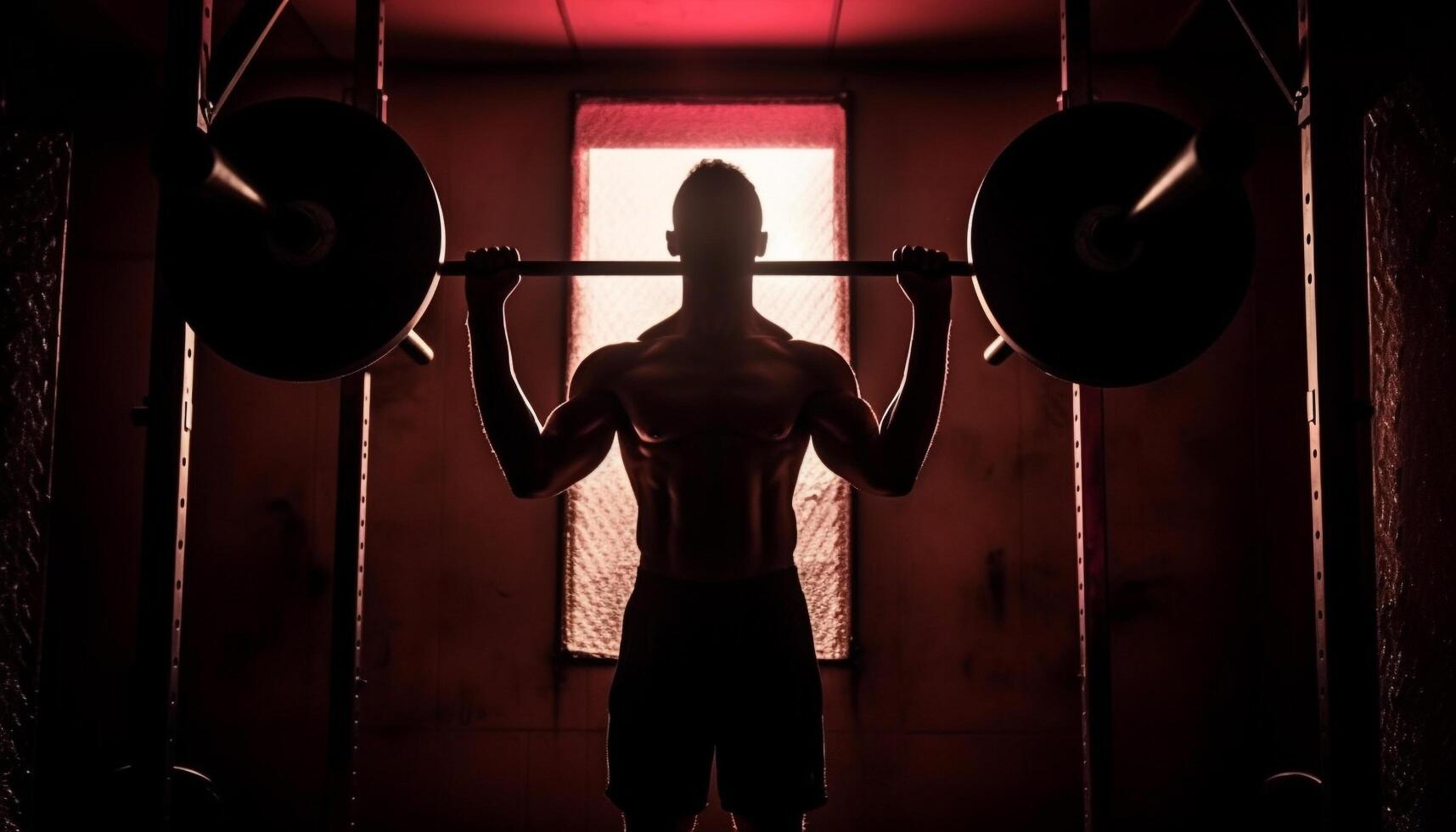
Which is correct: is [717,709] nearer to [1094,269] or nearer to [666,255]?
[1094,269]

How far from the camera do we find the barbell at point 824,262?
55.5 inches

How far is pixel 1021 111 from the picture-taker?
2.76m

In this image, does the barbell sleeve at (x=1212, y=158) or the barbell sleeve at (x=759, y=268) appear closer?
the barbell sleeve at (x=1212, y=158)

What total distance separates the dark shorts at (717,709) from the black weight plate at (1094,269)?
0.67 metres

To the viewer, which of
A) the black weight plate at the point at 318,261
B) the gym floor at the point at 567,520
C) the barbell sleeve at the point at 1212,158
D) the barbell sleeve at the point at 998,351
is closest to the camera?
the barbell sleeve at the point at 1212,158

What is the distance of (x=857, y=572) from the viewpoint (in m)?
2.63

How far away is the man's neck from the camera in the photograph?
4.87ft

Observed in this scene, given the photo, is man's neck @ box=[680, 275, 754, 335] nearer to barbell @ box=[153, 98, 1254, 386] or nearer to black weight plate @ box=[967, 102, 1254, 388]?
barbell @ box=[153, 98, 1254, 386]

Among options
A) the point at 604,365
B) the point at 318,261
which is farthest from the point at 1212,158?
the point at 318,261

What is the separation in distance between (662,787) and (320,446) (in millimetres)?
1891

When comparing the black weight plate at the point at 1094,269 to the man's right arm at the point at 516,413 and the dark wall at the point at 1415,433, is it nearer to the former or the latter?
the man's right arm at the point at 516,413

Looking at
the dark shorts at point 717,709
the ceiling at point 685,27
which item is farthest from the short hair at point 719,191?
the ceiling at point 685,27

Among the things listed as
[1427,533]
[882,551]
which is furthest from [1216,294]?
[882,551]

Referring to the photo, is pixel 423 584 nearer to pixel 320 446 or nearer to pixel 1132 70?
pixel 320 446
